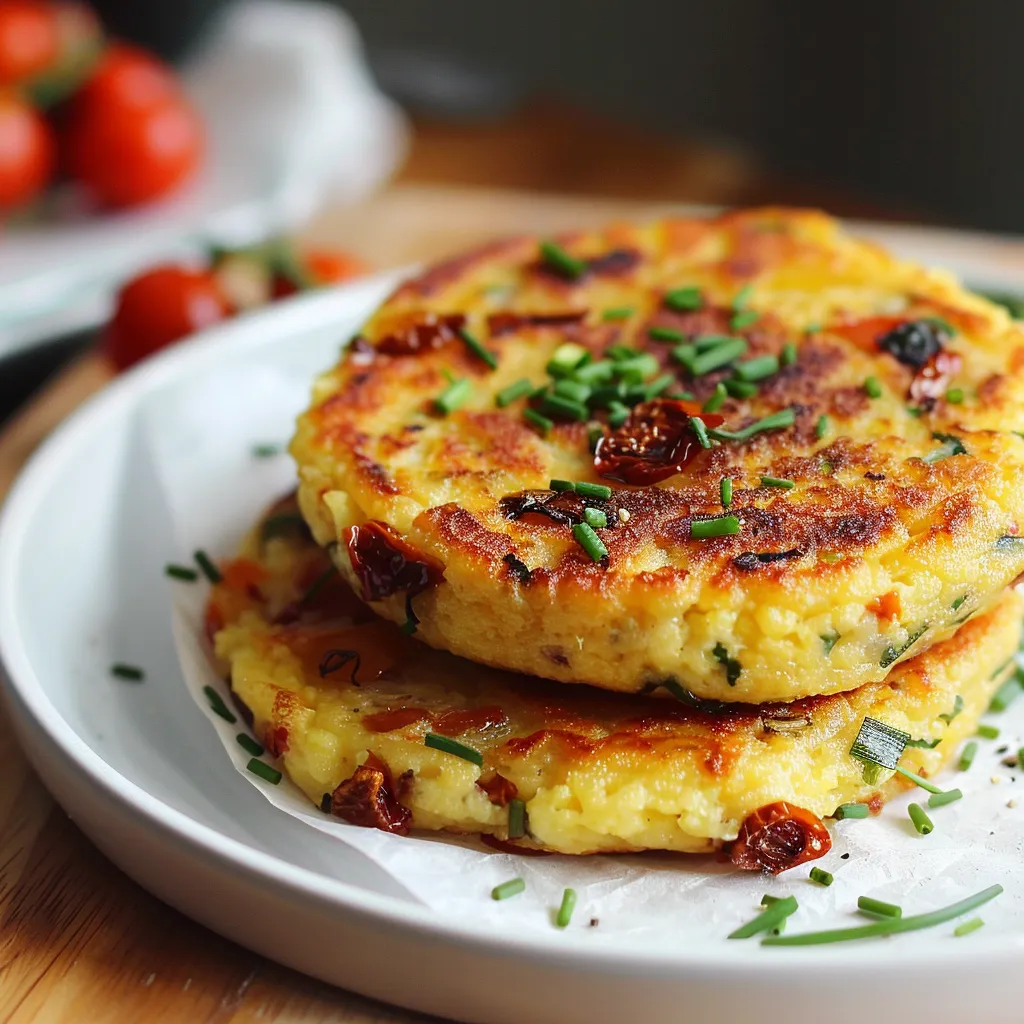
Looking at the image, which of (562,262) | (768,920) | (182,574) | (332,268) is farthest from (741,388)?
(332,268)

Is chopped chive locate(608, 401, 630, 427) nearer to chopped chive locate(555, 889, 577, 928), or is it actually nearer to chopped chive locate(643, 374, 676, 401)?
chopped chive locate(643, 374, 676, 401)

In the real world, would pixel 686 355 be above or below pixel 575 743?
above

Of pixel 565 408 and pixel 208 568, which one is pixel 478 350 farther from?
pixel 208 568

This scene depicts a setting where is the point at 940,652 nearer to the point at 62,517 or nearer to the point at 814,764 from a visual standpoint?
the point at 814,764

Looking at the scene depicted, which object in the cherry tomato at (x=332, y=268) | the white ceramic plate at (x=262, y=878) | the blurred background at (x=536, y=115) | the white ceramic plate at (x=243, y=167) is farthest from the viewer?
the blurred background at (x=536, y=115)

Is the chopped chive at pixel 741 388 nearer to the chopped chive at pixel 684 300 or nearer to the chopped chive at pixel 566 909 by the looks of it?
the chopped chive at pixel 684 300

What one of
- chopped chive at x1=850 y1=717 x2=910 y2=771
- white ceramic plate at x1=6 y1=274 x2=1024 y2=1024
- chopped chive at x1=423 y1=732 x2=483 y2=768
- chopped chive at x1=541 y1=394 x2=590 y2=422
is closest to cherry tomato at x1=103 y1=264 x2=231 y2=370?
white ceramic plate at x1=6 y1=274 x2=1024 y2=1024

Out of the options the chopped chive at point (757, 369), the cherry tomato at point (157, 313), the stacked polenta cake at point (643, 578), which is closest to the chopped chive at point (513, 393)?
the stacked polenta cake at point (643, 578)
